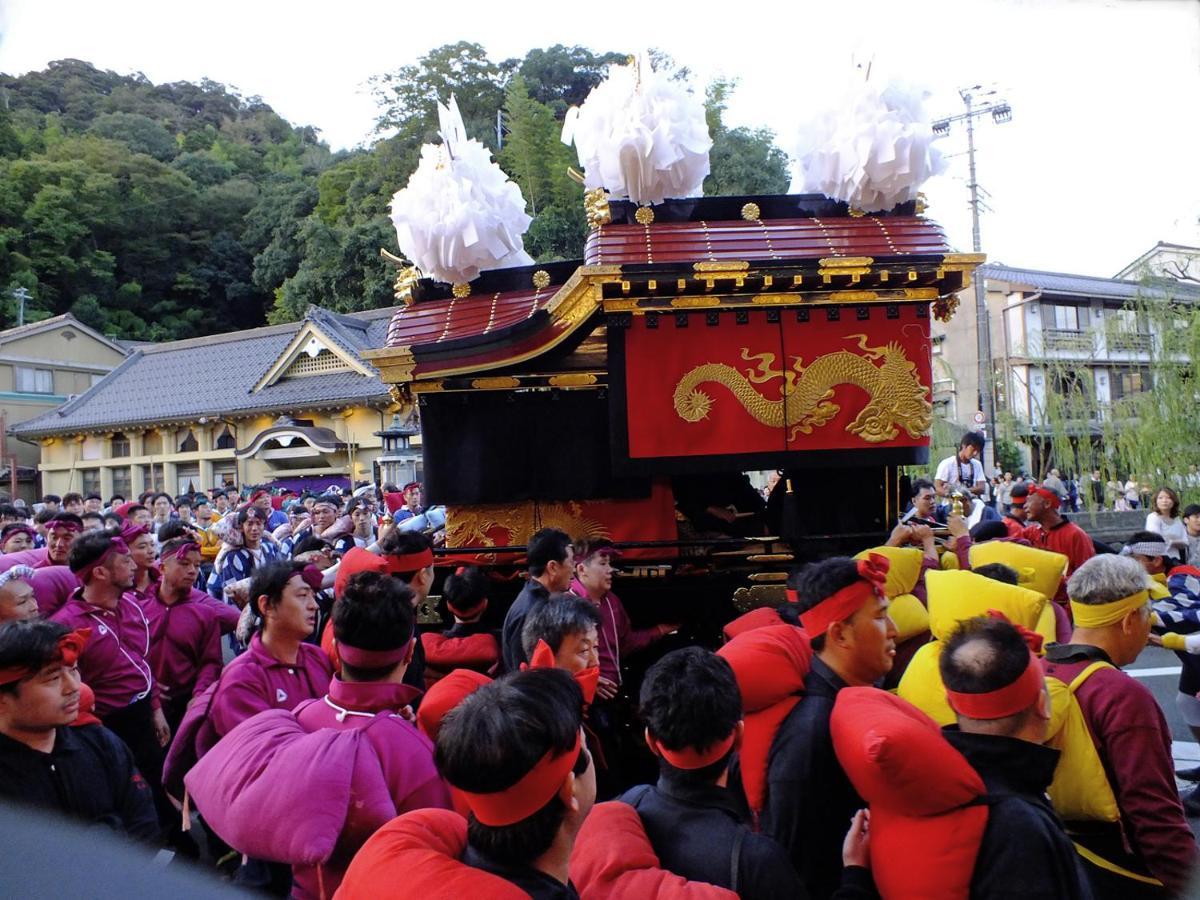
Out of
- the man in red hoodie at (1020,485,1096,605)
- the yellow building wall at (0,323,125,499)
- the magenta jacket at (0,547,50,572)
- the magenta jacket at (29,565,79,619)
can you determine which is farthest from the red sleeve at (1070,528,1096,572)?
the yellow building wall at (0,323,125,499)

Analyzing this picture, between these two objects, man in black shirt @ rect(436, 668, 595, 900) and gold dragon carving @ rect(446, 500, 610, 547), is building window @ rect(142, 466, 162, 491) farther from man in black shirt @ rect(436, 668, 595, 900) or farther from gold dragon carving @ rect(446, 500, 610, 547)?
man in black shirt @ rect(436, 668, 595, 900)

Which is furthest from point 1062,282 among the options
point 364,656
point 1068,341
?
point 364,656

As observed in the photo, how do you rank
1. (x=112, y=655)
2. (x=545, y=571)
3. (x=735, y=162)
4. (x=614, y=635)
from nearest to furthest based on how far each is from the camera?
(x=112, y=655) → (x=545, y=571) → (x=614, y=635) → (x=735, y=162)

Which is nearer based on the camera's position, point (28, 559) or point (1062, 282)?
point (28, 559)

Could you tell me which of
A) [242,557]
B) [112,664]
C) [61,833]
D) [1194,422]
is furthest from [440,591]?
[1194,422]

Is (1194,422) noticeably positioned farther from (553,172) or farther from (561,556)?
(553,172)

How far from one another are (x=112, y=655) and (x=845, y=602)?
325 cm

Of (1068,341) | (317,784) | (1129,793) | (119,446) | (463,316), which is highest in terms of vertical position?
(1068,341)

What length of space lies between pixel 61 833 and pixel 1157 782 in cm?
256

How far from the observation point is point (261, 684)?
314 centimetres

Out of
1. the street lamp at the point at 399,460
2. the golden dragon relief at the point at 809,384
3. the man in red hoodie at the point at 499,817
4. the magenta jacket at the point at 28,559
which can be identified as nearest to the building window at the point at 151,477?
the street lamp at the point at 399,460

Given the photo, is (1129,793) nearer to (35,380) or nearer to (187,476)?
(187,476)

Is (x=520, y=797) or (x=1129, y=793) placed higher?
(x=520, y=797)

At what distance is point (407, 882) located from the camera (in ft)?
4.87
